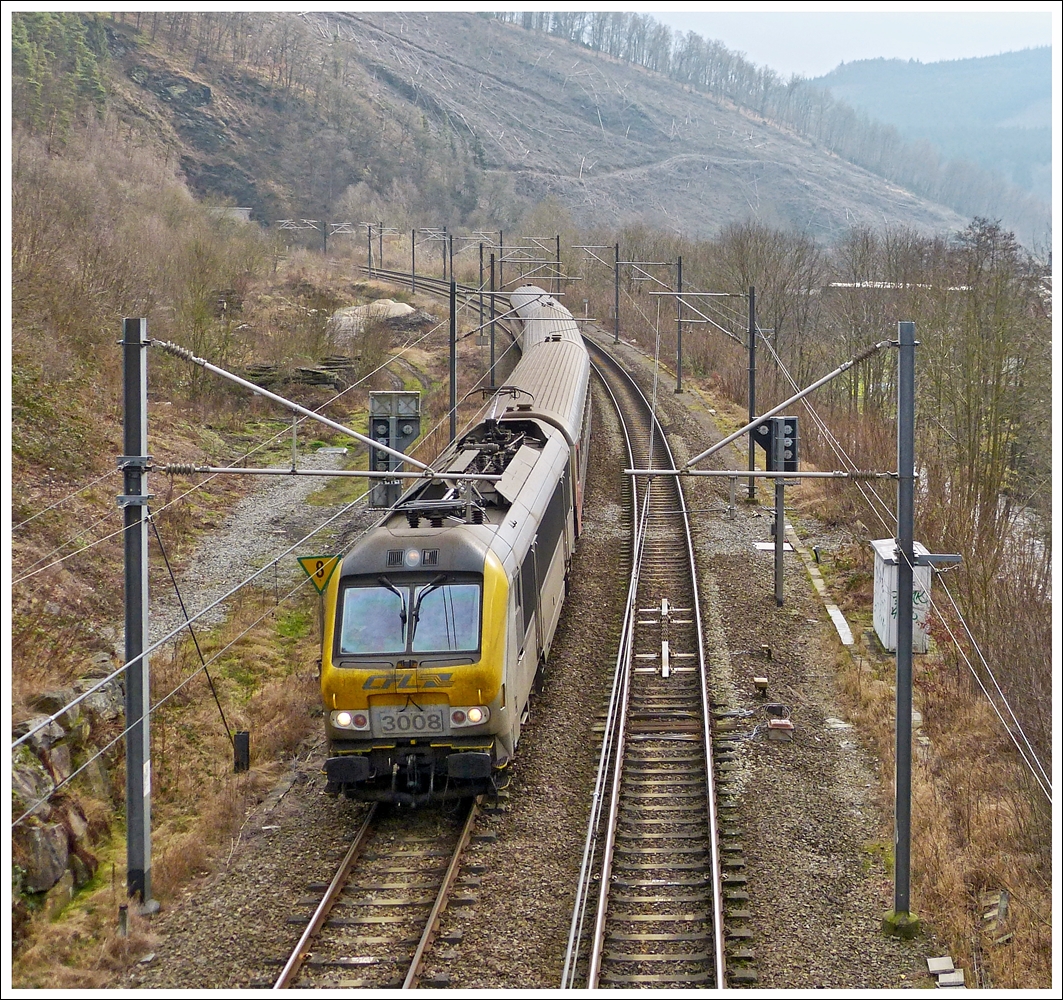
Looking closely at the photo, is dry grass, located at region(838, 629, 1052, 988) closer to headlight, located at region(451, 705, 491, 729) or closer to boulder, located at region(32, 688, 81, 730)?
headlight, located at region(451, 705, 491, 729)

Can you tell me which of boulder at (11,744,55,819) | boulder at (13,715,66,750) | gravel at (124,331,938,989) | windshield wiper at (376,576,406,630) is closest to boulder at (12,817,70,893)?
boulder at (11,744,55,819)

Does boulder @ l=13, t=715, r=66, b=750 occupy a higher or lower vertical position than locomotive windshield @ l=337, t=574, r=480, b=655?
lower

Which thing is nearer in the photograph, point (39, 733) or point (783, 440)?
point (39, 733)

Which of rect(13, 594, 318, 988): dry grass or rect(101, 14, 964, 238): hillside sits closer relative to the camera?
rect(13, 594, 318, 988): dry grass

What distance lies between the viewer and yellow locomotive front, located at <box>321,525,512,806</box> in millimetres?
10922

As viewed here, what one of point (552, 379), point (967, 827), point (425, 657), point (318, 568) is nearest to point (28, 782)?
point (318, 568)

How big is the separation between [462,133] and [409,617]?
131550 millimetres

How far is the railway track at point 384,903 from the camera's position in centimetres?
885

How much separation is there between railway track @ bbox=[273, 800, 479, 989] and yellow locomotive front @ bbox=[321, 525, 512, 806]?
1.19ft

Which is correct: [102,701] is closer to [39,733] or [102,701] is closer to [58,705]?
[58,705]

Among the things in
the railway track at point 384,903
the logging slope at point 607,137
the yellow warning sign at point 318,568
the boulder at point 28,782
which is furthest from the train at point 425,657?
the logging slope at point 607,137

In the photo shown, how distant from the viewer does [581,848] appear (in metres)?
11.0

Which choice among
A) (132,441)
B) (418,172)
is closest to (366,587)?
(132,441)

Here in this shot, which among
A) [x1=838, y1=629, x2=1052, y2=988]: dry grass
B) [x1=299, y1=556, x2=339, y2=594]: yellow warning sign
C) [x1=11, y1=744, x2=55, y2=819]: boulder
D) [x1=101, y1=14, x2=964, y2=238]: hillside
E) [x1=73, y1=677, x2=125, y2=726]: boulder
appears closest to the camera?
[x1=838, y1=629, x2=1052, y2=988]: dry grass
